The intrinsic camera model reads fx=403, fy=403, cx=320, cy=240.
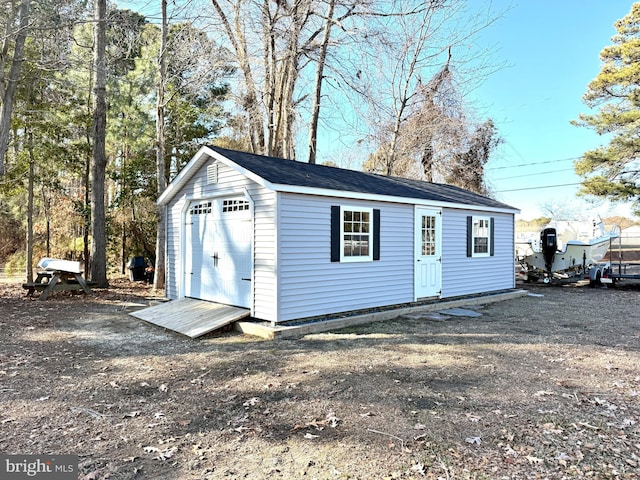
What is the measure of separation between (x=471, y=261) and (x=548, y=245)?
17.3 feet

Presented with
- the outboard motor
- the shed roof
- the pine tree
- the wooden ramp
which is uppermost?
the pine tree

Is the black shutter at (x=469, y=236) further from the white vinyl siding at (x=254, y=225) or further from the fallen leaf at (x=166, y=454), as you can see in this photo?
the fallen leaf at (x=166, y=454)

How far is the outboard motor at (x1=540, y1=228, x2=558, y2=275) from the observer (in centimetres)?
1376

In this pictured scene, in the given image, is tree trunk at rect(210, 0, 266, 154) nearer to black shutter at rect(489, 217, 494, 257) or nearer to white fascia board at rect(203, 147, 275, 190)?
white fascia board at rect(203, 147, 275, 190)

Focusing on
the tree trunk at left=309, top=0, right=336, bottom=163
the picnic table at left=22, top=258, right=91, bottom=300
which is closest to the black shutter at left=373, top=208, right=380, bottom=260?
the tree trunk at left=309, top=0, right=336, bottom=163

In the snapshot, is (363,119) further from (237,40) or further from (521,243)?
(521,243)

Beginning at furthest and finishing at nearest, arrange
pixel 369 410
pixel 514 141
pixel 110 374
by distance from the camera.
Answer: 1. pixel 514 141
2. pixel 110 374
3. pixel 369 410

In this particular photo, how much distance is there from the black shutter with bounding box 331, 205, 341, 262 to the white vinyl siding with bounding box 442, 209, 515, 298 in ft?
11.2

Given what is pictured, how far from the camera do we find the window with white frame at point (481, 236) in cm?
1060

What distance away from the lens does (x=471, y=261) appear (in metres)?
10.4

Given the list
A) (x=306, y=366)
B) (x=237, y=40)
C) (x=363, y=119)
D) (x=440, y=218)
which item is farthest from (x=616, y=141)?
(x=306, y=366)

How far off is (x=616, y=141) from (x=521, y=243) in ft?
19.2

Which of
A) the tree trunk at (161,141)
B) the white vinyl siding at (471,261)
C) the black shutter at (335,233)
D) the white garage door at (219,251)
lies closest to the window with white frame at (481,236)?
the white vinyl siding at (471,261)

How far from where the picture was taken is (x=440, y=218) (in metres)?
9.57
